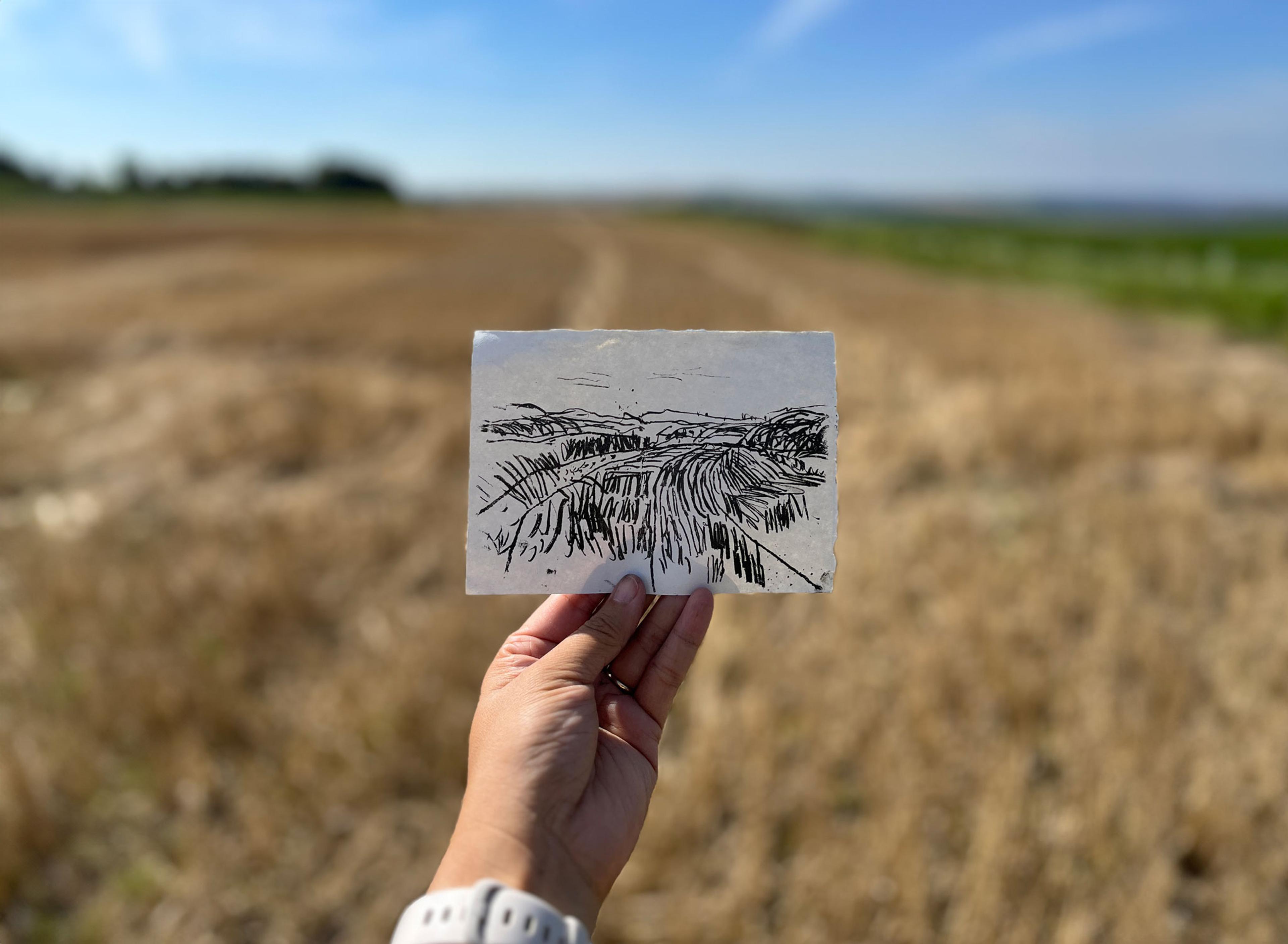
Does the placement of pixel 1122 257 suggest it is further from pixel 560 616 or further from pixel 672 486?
pixel 560 616

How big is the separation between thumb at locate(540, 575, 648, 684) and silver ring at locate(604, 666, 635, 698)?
7 centimetres

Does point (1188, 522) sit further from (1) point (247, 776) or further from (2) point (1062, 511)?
(1) point (247, 776)

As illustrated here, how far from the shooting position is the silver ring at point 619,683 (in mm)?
1444

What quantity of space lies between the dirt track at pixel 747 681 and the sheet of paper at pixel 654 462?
1647 millimetres

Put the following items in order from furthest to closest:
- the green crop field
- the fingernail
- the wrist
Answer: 1. the green crop field
2. the fingernail
3. the wrist

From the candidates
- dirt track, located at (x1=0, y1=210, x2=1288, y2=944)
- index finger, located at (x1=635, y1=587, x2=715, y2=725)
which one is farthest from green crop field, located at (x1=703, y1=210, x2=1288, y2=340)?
index finger, located at (x1=635, y1=587, x2=715, y2=725)

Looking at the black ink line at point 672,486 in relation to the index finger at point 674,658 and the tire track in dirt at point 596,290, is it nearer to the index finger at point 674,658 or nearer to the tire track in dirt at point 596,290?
the index finger at point 674,658

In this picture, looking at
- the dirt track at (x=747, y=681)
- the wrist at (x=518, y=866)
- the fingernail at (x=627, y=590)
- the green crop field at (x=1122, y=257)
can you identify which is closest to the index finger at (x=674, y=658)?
Result: the fingernail at (x=627, y=590)

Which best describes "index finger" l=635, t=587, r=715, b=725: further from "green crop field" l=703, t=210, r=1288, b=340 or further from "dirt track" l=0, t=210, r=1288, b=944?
"green crop field" l=703, t=210, r=1288, b=340

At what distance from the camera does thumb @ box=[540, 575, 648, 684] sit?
128 cm

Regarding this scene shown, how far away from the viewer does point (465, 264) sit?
22891mm

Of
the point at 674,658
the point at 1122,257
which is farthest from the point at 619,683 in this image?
the point at 1122,257

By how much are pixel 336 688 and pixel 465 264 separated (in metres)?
21.1

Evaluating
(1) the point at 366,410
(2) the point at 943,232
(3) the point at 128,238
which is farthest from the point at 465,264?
(2) the point at 943,232
